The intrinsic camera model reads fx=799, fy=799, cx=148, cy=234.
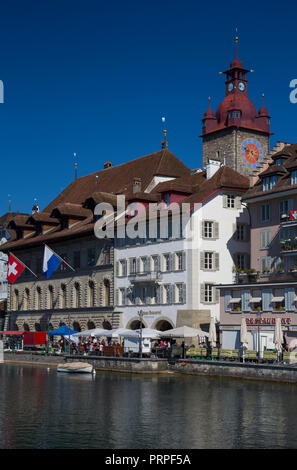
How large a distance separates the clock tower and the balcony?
23.3 meters

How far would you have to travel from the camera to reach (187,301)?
6506cm

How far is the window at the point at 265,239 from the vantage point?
204ft

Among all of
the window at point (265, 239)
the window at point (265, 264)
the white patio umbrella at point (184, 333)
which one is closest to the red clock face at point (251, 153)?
the window at point (265, 239)

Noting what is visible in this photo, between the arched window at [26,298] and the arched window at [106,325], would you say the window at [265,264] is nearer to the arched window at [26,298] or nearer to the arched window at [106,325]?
the arched window at [106,325]

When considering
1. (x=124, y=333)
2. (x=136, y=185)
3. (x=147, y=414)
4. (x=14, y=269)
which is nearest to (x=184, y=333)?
(x=124, y=333)

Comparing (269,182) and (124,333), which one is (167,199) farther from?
(124,333)

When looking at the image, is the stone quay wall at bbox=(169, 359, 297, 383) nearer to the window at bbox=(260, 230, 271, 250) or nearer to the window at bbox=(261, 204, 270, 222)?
the window at bbox=(260, 230, 271, 250)

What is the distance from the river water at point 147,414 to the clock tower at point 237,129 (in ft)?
138

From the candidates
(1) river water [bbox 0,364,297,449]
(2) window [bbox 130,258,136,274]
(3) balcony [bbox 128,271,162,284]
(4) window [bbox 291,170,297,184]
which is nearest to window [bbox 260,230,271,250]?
(4) window [bbox 291,170,297,184]

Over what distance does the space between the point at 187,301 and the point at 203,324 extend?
90.1 inches

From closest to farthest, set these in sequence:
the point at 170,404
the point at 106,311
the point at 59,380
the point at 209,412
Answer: the point at 209,412 < the point at 170,404 < the point at 59,380 < the point at 106,311

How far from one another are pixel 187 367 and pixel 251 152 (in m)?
40.7
